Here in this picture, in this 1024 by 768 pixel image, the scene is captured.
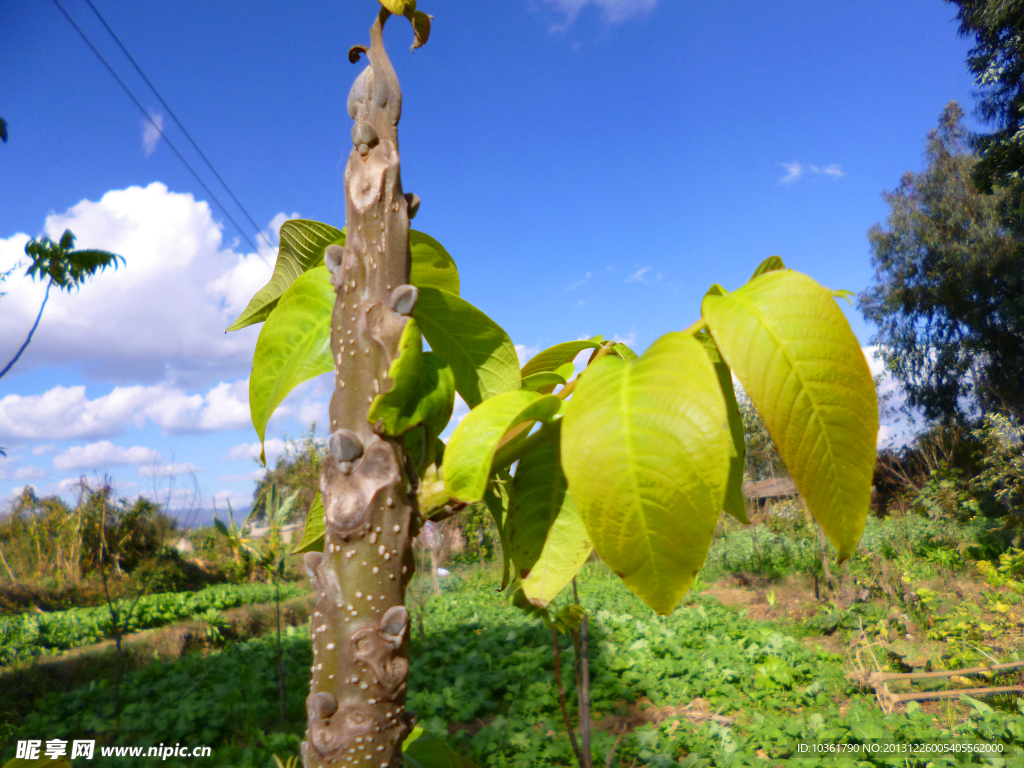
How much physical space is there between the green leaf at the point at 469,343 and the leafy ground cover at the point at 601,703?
392cm

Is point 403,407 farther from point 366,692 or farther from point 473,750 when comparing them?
point 473,750

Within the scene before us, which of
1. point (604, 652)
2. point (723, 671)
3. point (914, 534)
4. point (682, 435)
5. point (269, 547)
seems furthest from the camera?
point (269, 547)

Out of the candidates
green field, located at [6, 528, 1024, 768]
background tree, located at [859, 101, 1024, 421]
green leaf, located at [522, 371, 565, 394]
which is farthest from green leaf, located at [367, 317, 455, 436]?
background tree, located at [859, 101, 1024, 421]

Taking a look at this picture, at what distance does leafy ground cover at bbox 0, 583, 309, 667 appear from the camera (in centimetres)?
609

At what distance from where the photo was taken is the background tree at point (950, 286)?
14484 mm

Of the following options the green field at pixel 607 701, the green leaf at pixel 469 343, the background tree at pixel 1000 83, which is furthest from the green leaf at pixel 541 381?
the background tree at pixel 1000 83

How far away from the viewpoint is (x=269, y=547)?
424 inches

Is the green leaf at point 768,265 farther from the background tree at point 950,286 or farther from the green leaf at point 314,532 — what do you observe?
the background tree at point 950,286

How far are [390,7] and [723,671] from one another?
573cm

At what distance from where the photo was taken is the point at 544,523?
0.41 m

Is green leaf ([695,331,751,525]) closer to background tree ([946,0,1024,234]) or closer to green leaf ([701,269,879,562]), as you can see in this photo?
green leaf ([701,269,879,562])

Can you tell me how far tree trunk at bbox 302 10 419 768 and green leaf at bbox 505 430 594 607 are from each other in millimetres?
81

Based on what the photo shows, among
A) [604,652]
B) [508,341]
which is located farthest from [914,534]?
[508,341]

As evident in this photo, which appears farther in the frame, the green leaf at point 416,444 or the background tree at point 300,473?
the background tree at point 300,473
